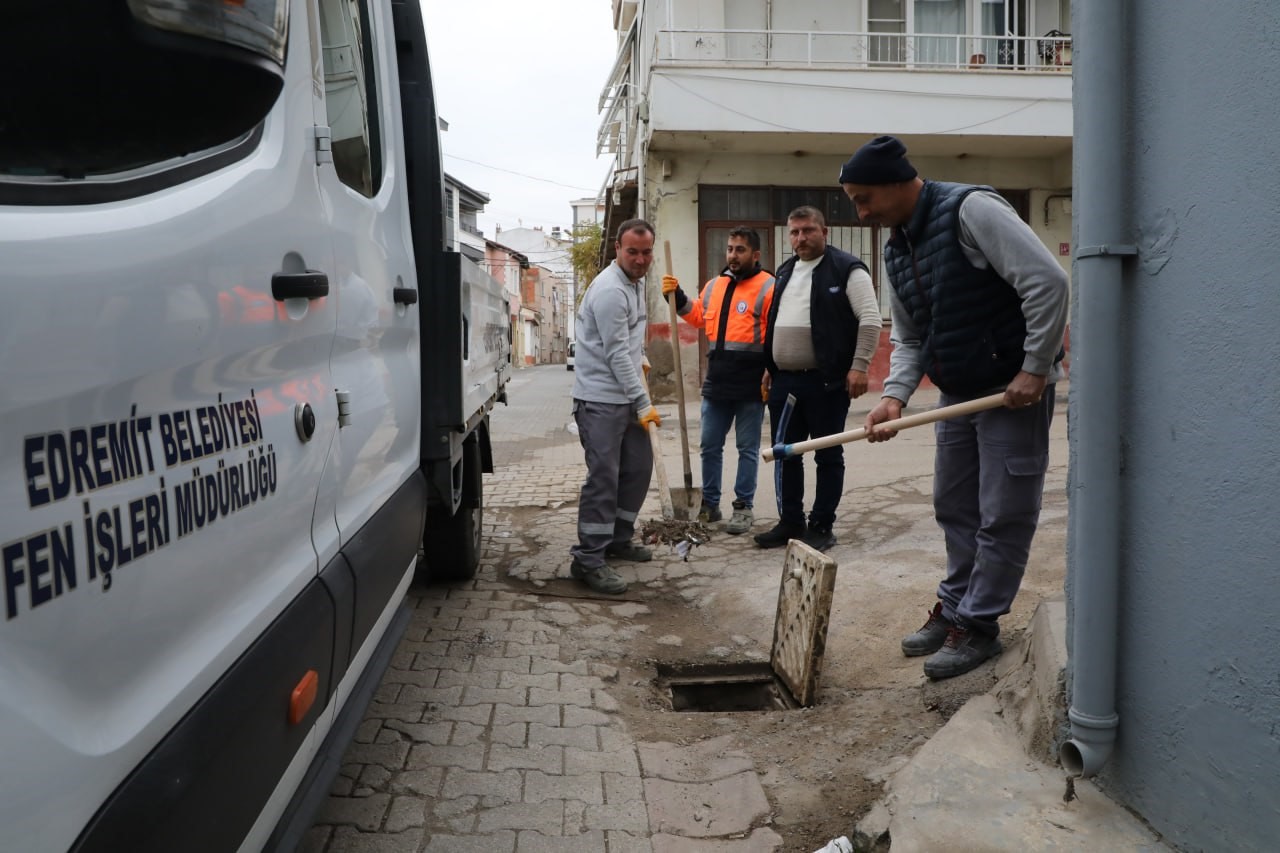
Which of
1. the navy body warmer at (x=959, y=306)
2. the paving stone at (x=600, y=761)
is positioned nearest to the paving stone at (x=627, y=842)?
the paving stone at (x=600, y=761)

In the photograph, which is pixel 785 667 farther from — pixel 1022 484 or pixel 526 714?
pixel 1022 484

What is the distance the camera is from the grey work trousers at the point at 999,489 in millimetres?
3094

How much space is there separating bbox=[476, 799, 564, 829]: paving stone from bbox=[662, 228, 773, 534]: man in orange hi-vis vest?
3.34 m

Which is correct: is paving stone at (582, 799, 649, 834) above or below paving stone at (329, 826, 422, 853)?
below

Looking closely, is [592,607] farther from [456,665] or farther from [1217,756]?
[1217,756]

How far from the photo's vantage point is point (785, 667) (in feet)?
12.1

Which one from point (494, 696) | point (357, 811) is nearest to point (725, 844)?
point (357, 811)

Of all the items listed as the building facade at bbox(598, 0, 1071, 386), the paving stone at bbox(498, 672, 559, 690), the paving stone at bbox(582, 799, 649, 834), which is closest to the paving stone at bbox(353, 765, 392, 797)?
the paving stone at bbox(582, 799, 649, 834)

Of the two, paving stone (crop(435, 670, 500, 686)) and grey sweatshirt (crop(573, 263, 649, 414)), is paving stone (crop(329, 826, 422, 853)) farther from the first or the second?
grey sweatshirt (crop(573, 263, 649, 414))

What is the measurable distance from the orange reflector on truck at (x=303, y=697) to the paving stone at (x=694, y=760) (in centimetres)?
141

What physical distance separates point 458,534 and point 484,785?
207 cm

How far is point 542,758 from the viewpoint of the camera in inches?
119

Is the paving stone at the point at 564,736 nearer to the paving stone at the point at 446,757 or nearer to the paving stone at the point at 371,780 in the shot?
the paving stone at the point at 446,757

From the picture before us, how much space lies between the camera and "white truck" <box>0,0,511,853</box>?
1026 millimetres
